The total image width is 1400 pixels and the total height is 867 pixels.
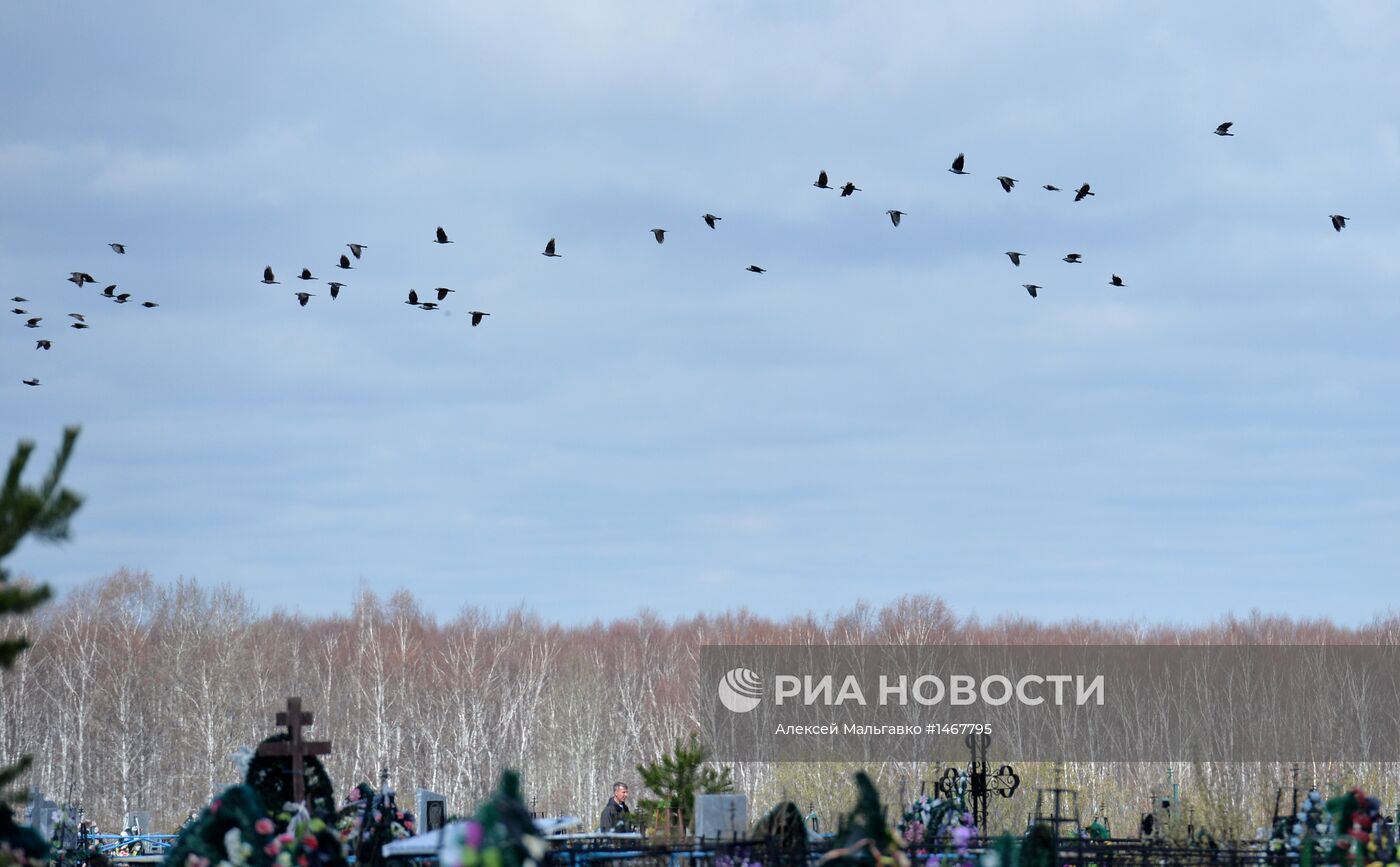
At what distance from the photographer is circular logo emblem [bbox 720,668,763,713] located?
59094 millimetres

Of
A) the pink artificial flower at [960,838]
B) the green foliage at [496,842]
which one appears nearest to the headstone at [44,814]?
the pink artificial flower at [960,838]

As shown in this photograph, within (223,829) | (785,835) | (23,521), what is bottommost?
(785,835)

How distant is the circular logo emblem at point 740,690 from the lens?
59.1 m

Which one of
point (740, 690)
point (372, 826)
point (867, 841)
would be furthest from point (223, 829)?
point (740, 690)

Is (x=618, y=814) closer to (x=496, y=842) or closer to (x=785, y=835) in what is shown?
(x=785, y=835)

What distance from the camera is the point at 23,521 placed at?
27.3 feet

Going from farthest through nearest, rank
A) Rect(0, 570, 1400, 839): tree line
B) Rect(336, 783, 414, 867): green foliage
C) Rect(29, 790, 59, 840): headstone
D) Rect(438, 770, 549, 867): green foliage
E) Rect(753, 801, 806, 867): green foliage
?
Rect(0, 570, 1400, 839): tree line < Rect(29, 790, 59, 840): headstone < Rect(336, 783, 414, 867): green foliage < Rect(753, 801, 806, 867): green foliage < Rect(438, 770, 549, 867): green foliage

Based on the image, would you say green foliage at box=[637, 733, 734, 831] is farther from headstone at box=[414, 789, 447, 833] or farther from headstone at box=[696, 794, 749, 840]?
headstone at box=[696, 794, 749, 840]

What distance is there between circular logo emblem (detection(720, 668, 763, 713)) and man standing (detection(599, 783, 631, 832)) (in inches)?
1494

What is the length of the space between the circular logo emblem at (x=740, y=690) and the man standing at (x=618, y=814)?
3794 cm

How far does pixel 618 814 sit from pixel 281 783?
329 inches

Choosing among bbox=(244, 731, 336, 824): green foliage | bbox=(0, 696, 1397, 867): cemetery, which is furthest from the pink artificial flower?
bbox=(244, 731, 336, 824): green foliage

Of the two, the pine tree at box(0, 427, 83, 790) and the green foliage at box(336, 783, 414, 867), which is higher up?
the pine tree at box(0, 427, 83, 790)

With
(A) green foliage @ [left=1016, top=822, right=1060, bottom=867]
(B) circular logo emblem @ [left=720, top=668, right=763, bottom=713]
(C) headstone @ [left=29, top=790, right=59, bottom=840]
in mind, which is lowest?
(C) headstone @ [left=29, top=790, right=59, bottom=840]
